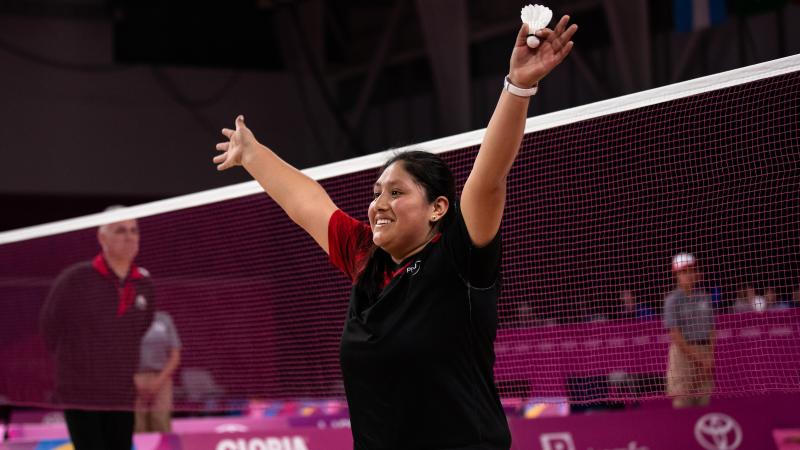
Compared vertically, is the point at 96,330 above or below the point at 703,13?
below

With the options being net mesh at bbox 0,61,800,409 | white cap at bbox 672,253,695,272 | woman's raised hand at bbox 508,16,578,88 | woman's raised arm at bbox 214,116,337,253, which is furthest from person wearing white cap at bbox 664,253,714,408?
woman's raised hand at bbox 508,16,578,88

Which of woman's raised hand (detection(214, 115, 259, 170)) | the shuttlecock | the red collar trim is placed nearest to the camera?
the shuttlecock

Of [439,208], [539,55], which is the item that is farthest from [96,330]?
[539,55]

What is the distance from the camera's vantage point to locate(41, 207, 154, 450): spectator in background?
7.03 metres

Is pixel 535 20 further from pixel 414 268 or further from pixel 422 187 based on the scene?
pixel 414 268

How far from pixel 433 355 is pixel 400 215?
44 centimetres

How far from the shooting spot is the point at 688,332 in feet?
24.9

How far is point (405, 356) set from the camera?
2.96m

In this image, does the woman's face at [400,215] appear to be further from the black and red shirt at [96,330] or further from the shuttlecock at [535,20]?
the black and red shirt at [96,330]

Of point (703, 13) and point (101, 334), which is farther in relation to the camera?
point (703, 13)

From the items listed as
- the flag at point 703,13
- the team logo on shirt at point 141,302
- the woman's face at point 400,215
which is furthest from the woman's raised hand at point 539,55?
the flag at point 703,13

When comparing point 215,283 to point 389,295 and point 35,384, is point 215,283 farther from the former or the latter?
point 389,295

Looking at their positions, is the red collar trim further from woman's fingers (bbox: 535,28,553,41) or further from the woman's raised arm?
woman's fingers (bbox: 535,28,553,41)

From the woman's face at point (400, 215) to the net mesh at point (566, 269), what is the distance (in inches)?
105
